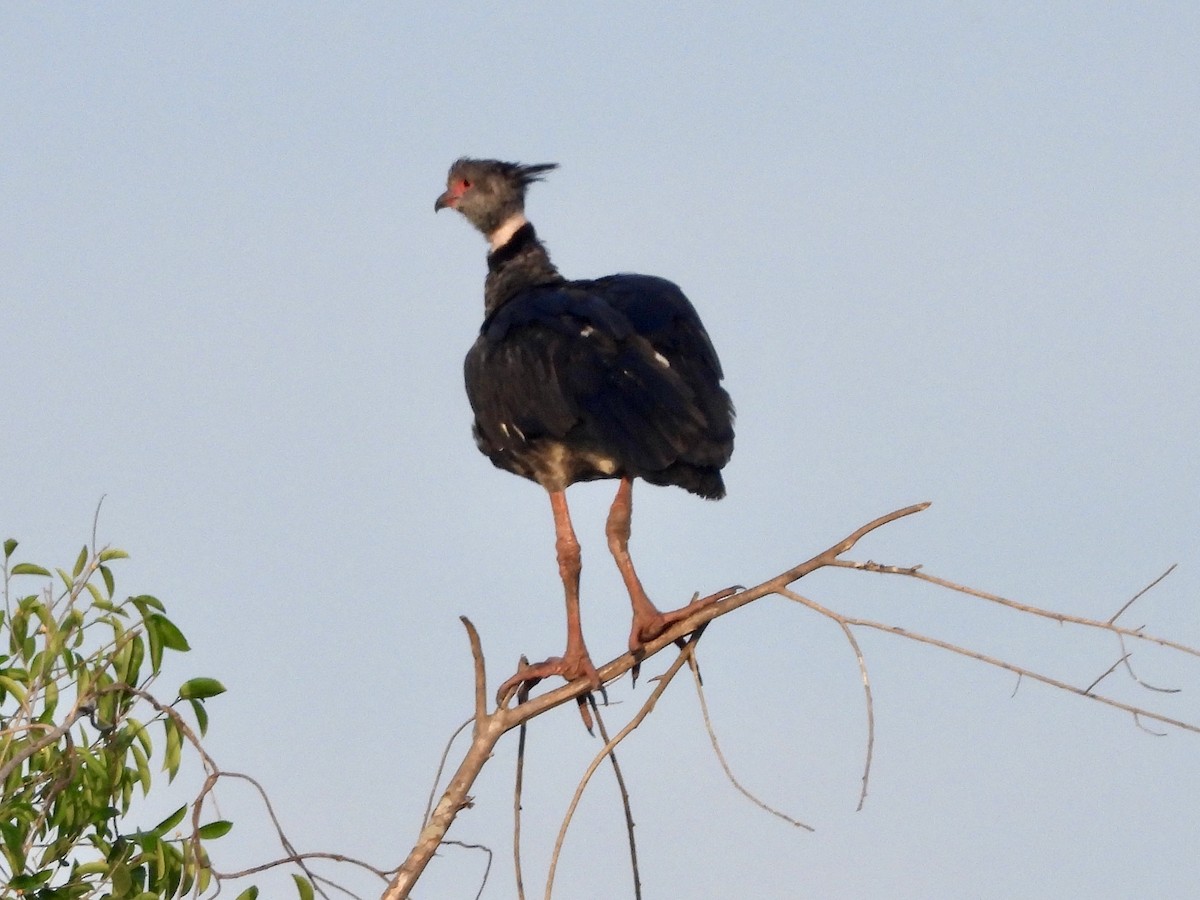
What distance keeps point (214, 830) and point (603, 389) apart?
197 cm

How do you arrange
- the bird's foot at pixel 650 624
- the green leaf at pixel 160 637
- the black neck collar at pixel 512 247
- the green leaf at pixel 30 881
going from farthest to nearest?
1. the black neck collar at pixel 512 247
2. the bird's foot at pixel 650 624
3. the green leaf at pixel 160 637
4. the green leaf at pixel 30 881

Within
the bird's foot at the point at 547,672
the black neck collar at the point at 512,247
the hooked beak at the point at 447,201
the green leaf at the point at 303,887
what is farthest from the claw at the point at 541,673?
the hooked beak at the point at 447,201

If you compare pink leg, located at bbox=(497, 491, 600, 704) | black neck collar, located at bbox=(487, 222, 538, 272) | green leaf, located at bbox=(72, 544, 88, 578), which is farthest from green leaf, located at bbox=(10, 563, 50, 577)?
black neck collar, located at bbox=(487, 222, 538, 272)

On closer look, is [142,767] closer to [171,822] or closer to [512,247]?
[171,822]

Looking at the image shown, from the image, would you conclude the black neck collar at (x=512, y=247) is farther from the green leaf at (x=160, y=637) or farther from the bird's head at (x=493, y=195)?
the green leaf at (x=160, y=637)

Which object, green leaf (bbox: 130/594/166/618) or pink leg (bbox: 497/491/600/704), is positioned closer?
→ green leaf (bbox: 130/594/166/618)

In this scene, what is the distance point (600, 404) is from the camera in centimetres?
469

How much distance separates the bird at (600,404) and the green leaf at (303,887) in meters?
1.32

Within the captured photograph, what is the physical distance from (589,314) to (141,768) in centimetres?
221

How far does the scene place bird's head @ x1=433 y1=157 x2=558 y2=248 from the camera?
21.2 ft

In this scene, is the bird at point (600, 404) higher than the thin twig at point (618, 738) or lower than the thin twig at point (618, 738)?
higher

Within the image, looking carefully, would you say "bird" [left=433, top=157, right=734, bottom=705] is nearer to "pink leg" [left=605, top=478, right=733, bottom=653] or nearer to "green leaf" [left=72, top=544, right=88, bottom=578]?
"pink leg" [left=605, top=478, right=733, bottom=653]

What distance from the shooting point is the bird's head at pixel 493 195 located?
254 inches

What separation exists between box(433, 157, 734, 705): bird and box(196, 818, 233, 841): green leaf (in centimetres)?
139
